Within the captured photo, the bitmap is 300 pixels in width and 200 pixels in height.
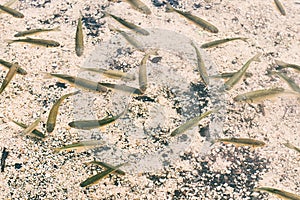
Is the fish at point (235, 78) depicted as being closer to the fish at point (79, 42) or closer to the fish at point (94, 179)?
the fish at point (94, 179)

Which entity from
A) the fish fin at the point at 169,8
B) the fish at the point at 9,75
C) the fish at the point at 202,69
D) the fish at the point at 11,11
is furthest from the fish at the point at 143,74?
the fish at the point at 11,11

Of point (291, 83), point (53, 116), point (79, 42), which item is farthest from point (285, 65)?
point (53, 116)

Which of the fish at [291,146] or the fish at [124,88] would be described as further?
the fish at [124,88]

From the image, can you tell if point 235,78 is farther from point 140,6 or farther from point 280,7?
point 140,6

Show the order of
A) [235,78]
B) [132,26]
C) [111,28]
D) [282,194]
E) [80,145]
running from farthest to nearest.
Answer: [111,28], [132,26], [235,78], [80,145], [282,194]

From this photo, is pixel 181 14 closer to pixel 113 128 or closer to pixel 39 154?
pixel 113 128

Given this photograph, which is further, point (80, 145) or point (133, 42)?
point (133, 42)

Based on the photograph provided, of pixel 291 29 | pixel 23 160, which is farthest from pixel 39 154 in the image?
pixel 291 29

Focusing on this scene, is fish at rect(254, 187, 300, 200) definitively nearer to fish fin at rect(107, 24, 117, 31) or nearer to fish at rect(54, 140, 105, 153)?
fish at rect(54, 140, 105, 153)

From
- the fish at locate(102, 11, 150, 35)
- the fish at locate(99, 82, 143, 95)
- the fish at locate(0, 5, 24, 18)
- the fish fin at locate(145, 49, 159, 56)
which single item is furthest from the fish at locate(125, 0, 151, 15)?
the fish at locate(0, 5, 24, 18)
